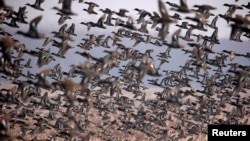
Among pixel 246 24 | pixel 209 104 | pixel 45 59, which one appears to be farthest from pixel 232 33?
pixel 209 104

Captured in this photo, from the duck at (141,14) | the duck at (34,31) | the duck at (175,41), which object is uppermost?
the duck at (141,14)

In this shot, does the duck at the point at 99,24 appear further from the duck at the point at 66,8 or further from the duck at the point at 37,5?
the duck at the point at 66,8

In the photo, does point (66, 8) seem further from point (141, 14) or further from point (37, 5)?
point (141, 14)

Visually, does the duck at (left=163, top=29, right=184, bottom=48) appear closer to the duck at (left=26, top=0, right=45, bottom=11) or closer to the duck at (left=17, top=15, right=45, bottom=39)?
the duck at (left=17, top=15, right=45, bottom=39)

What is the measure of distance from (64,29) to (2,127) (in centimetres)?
1255

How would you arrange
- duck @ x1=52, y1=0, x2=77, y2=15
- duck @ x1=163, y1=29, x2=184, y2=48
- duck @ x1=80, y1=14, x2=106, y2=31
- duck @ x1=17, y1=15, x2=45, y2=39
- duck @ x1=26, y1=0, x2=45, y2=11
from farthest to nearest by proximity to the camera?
duck @ x1=80, y1=14, x2=106, y2=31
duck @ x1=26, y1=0, x2=45, y2=11
duck @ x1=163, y1=29, x2=184, y2=48
duck @ x1=52, y1=0, x2=77, y2=15
duck @ x1=17, y1=15, x2=45, y2=39

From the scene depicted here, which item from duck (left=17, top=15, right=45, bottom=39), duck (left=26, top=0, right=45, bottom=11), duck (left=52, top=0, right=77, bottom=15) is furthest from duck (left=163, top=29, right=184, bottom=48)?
duck (left=26, top=0, right=45, bottom=11)

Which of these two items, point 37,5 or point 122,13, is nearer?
point 37,5

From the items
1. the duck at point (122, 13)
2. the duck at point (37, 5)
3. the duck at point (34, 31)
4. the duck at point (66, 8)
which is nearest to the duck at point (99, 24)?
the duck at point (122, 13)

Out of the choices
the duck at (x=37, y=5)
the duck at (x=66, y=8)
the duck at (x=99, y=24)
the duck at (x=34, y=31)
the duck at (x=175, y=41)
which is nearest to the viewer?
the duck at (x=34, y=31)

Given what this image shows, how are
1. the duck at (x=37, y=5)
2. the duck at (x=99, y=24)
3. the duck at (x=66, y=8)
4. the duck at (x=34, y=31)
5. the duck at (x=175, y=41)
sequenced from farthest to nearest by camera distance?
1. the duck at (x=99, y=24)
2. the duck at (x=37, y=5)
3. the duck at (x=175, y=41)
4. the duck at (x=66, y=8)
5. the duck at (x=34, y=31)

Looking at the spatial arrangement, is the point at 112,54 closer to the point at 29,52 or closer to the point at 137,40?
the point at 29,52

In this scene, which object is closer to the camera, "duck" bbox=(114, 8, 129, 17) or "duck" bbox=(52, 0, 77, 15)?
"duck" bbox=(52, 0, 77, 15)

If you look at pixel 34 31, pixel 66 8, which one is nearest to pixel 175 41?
pixel 66 8
